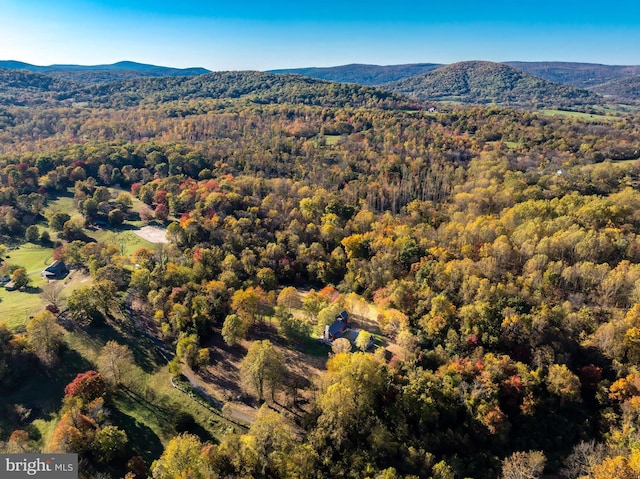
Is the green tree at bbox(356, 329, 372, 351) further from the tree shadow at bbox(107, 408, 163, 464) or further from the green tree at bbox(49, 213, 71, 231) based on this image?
the green tree at bbox(49, 213, 71, 231)

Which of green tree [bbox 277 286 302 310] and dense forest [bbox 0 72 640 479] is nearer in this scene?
dense forest [bbox 0 72 640 479]

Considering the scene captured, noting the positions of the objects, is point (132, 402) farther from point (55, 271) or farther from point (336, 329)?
point (55, 271)

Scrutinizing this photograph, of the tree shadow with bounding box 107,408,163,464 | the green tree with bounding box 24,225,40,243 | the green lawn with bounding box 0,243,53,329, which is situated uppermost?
the green tree with bounding box 24,225,40,243

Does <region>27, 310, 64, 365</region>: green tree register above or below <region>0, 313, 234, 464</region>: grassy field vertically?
above

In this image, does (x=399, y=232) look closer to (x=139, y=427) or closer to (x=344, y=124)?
(x=139, y=427)

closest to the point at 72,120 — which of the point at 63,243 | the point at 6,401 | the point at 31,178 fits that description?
the point at 31,178

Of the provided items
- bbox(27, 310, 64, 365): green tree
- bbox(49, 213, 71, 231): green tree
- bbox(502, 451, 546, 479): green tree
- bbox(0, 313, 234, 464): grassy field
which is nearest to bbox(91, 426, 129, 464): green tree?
bbox(0, 313, 234, 464): grassy field
